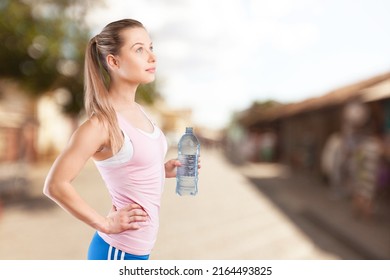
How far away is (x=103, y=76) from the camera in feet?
4.05

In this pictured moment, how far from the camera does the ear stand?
119 centimetres

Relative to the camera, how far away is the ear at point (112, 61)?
1.19m

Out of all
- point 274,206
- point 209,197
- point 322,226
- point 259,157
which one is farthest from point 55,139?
point 322,226

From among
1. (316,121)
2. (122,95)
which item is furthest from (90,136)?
(316,121)

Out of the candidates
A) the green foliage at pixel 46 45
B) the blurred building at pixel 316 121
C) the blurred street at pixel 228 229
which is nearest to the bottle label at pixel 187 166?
the blurred street at pixel 228 229

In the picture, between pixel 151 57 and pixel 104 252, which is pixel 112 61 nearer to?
pixel 151 57

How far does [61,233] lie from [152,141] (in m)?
6.74

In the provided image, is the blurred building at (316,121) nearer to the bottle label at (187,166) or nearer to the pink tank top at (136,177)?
the bottle label at (187,166)

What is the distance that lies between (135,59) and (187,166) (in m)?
0.33
